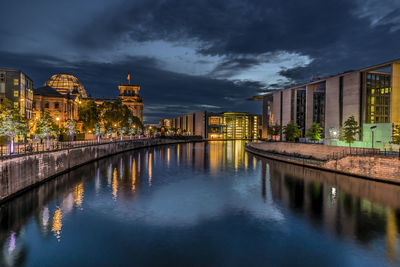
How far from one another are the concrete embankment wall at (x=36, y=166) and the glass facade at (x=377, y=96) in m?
69.3

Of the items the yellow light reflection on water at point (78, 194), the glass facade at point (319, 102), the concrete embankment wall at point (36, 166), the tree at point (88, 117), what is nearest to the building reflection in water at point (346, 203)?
the yellow light reflection on water at point (78, 194)

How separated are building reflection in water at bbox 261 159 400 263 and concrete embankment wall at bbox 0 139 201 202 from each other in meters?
29.4

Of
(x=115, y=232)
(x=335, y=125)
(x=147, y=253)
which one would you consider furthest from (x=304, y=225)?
(x=335, y=125)

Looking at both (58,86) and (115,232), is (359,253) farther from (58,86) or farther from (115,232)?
(58,86)

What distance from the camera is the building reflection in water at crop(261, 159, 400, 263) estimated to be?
2189 centimetres

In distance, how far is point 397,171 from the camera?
1443 inches

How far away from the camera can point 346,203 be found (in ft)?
100

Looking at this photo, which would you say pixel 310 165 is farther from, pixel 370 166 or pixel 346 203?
pixel 346 203

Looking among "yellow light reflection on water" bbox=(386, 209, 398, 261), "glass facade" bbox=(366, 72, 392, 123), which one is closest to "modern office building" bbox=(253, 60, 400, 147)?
"glass facade" bbox=(366, 72, 392, 123)

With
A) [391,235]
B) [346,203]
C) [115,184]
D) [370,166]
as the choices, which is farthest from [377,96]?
[115,184]

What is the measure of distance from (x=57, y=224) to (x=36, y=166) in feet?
49.9

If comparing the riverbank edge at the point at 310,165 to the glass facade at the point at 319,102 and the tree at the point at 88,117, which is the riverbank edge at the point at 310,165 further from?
the tree at the point at 88,117

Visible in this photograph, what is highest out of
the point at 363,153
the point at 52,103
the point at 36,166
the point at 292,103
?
the point at 52,103

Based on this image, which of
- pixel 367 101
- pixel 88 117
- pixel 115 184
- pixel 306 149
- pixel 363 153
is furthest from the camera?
pixel 88 117
